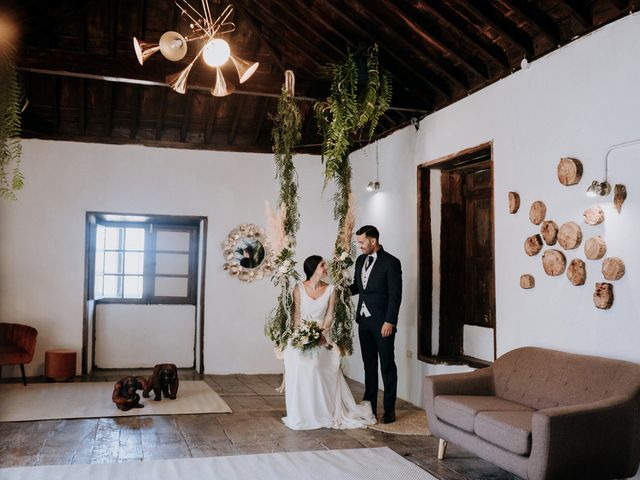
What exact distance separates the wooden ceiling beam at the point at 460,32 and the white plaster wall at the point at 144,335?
18.3 ft

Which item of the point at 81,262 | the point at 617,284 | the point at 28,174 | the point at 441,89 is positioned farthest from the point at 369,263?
the point at 28,174

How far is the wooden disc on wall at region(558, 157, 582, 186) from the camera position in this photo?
4.76 meters

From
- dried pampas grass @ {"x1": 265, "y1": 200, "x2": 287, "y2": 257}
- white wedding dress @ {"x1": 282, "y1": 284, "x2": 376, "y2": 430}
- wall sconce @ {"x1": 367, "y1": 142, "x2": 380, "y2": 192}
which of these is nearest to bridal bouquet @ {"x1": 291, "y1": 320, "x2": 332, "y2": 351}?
white wedding dress @ {"x1": 282, "y1": 284, "x2": 376, "y2": 430}

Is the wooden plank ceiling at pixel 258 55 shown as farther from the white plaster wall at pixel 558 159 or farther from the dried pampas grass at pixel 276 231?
the dried pampas grass at pixel 276 231

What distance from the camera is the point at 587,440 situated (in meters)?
3.82

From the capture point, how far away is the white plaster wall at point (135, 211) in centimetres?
844

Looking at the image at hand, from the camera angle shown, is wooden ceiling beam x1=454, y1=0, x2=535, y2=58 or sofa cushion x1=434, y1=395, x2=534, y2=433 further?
wooden ceiling beam x1=454, y1=0, x2=535, y2=58

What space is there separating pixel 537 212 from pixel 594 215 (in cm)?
64

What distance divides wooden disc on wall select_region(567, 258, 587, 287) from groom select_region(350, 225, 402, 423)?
5.47 ft

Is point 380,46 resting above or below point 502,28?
above

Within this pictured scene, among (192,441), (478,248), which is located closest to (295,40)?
(478,248)

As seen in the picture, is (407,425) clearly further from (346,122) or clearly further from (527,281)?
(346,122)

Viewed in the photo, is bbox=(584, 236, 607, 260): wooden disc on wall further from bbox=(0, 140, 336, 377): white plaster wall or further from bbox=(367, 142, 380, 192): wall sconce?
bbox=(0, 140, 336, 377): white plaster wall

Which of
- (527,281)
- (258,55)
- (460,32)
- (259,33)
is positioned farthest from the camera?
(258,55)
